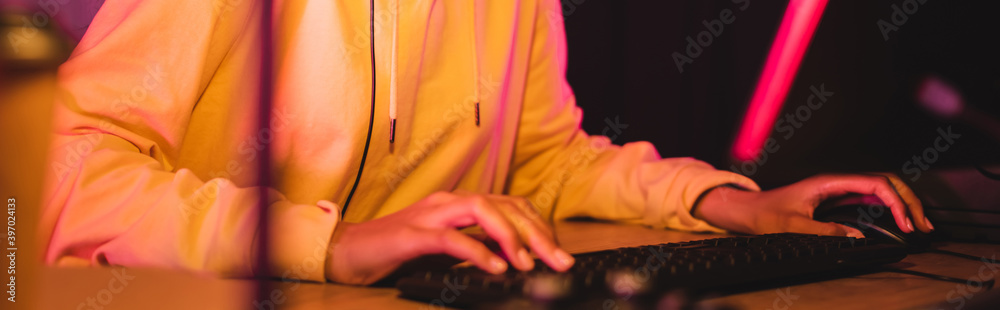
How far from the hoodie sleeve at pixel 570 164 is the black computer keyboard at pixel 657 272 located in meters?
0.40

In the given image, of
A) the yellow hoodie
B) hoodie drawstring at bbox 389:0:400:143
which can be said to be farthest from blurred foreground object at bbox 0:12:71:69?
hoodie drawstring at bbox 389:0:400:143

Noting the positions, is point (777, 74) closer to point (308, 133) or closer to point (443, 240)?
point (308, 133)

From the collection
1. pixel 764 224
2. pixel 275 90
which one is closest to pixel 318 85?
pixel 275 90

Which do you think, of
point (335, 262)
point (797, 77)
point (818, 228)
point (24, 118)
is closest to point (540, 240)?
point (335, 262)

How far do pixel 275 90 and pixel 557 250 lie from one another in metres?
0.58

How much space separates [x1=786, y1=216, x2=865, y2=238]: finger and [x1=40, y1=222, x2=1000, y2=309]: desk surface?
0.45ft

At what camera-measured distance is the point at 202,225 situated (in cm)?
55

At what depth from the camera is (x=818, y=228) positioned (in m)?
0.80

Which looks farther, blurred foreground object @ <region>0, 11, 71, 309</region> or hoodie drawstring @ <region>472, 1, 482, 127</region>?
hoodie drawstring @ <region>472, 1, 482, 127</region>

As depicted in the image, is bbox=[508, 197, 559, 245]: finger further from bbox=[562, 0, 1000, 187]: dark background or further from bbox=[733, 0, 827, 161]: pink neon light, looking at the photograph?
bbox=[733, 0, 827, 161]: pink neon light

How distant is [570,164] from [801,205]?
487mm

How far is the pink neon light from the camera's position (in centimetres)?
138

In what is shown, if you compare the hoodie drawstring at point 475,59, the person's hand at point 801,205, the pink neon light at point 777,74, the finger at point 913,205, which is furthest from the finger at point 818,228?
the pink neon light at point 777,74

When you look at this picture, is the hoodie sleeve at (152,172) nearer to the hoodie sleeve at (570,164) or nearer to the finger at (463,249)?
the finger at (463,249)
